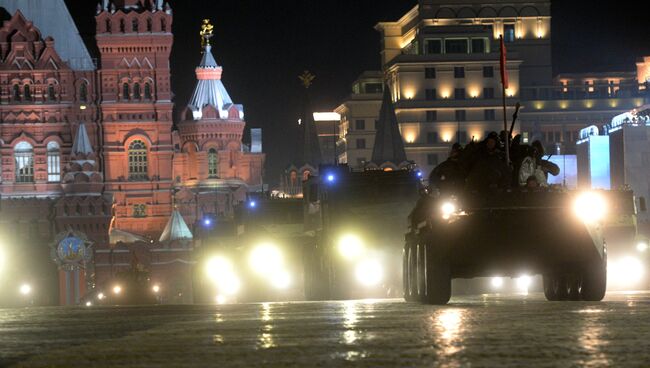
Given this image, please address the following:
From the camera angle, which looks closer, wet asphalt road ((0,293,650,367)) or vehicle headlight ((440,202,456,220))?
wet asphalt road ((0,293,650,367))

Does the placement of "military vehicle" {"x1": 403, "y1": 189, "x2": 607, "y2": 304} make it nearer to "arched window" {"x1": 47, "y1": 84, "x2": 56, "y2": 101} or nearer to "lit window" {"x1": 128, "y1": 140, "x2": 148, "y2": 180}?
"lit window" {"x1": 128, "y1": 140, "x2": 148, "y2": 180}

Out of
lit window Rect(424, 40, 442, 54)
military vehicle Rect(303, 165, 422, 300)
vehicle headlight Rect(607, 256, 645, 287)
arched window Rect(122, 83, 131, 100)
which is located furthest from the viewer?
lit window Rect(424, 40, 442, 54)

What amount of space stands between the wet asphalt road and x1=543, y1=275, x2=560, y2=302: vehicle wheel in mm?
4777

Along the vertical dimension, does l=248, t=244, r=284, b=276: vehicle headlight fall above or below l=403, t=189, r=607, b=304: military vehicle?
below

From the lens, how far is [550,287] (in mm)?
22156

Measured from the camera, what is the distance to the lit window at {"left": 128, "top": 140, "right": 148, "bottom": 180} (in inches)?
4589

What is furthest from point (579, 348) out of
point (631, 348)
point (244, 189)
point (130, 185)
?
point (244, 189)

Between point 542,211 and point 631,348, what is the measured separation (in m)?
9.28

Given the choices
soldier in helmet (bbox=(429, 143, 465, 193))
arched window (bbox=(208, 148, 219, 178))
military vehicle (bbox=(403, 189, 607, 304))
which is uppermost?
arched window (bbox=(208, 148, 219, 178))

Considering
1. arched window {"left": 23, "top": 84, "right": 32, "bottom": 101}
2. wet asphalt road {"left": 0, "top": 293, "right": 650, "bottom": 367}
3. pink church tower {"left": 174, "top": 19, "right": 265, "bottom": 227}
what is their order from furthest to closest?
pink church tower {"left": 174, "top": 19, "right": 265, "bottom": 227}, arched window {"left": 23, "top": 84, "right": 32, "bottom": 101}, wet asphalt road {"left": 0, "top": 293, "right": 650, "bottom": 367}

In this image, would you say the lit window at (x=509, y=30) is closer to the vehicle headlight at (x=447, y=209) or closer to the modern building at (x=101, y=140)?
the modern building at (x=101, y=140)

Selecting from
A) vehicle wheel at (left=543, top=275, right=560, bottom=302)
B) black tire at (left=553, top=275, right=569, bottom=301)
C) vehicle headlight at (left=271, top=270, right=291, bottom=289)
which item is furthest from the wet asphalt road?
vehicle headlight at (left=271, top=270, right=291, bottom=289)

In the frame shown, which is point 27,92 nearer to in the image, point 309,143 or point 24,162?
point 24,162

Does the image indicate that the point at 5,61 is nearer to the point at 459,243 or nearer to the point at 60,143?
the point at 60,143
